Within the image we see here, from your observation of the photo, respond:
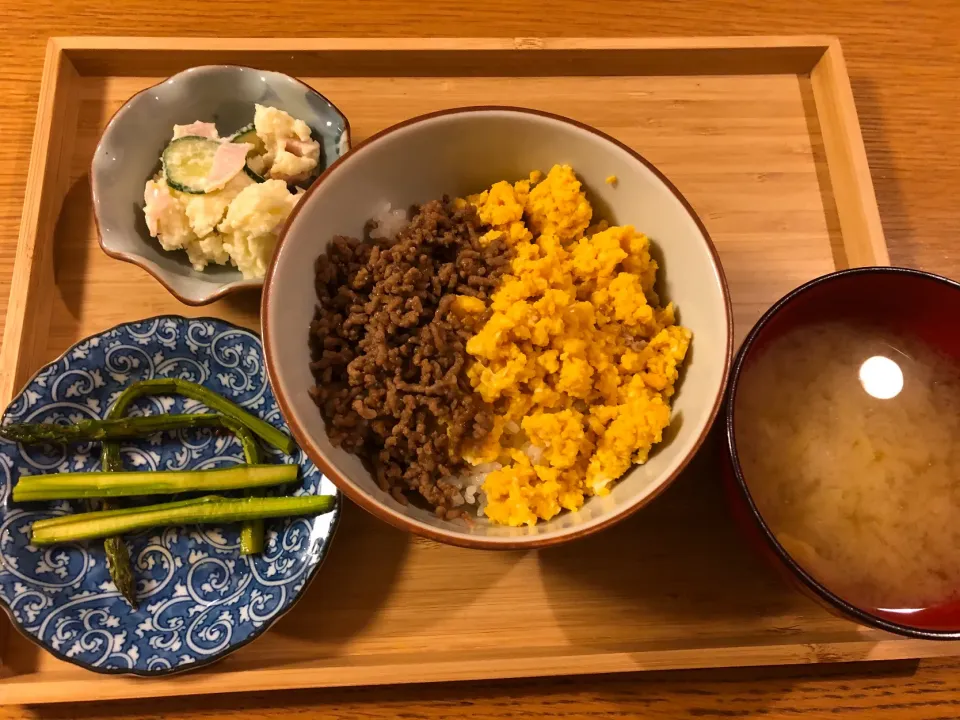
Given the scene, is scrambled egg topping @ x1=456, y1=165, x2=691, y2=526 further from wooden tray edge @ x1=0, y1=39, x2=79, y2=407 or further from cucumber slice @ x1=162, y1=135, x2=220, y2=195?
wooden tray edge @ x1=0, y1=39, x2=79, y2=407

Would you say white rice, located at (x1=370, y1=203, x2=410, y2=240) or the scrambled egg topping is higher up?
white rice, located at (x1=370, y1=203, x2=410, y2=240)

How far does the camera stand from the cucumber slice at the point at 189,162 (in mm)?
1734

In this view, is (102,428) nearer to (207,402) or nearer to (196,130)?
(207,402)

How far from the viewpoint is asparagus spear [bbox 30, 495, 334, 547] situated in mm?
1538

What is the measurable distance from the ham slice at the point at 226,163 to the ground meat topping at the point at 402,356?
1.41 ft

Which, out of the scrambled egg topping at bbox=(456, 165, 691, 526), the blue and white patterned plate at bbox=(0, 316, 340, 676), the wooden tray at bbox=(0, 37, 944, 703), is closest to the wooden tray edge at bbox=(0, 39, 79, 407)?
the wooden tray at bbox=(0, 37, 944, 703)

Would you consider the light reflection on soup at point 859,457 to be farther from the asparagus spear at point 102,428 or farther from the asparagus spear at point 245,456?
the asparagus spear at point 102,428

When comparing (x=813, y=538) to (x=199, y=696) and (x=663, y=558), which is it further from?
(x=199, y=696)

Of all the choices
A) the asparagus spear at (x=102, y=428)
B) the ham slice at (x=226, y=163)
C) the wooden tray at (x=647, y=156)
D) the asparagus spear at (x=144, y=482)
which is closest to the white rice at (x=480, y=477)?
the wooden tray at (x=647, y=156)

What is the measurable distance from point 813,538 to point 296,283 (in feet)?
3.91

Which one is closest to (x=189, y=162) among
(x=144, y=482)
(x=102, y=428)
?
(x=102, y=428)

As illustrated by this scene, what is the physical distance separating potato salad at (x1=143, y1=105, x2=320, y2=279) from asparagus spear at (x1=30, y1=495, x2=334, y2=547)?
55 cm

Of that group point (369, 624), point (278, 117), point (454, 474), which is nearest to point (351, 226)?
point (278, 117)

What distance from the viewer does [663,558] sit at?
1.59 meters
